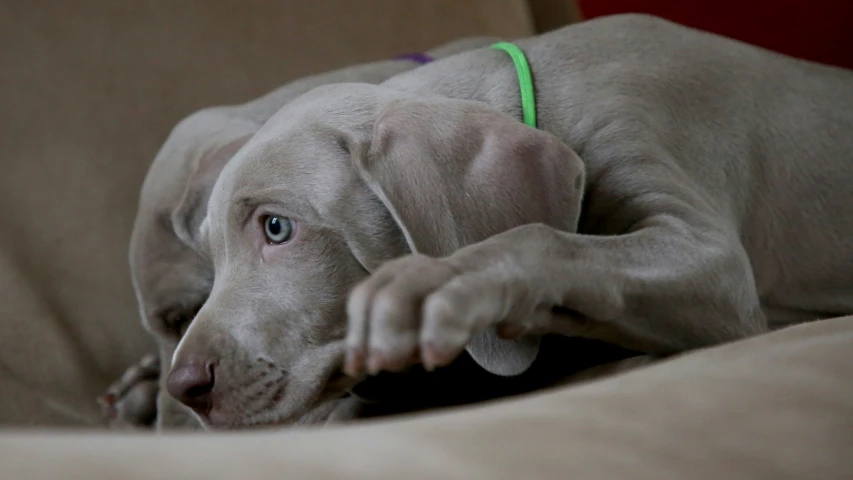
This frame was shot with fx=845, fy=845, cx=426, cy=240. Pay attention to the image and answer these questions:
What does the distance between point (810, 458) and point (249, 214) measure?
3.21 ft

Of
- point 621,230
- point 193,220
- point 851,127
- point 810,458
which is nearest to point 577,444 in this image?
point 810,458

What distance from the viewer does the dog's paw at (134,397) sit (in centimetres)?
183

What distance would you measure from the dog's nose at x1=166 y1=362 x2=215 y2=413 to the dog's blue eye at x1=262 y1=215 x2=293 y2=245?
230 millimetres

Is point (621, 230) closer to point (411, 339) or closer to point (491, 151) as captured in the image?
point (491, 151)

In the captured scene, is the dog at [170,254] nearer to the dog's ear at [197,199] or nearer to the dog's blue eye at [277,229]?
the dog's ear at [197,199]

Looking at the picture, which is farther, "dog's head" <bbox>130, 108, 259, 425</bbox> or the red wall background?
the red wall background

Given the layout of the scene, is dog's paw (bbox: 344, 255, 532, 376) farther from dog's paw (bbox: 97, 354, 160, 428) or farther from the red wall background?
the red wall background

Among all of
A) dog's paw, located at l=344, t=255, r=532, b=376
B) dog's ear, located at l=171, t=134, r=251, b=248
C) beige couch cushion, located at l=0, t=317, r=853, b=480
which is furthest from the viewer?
dog's ear, located at l=171, t=134, r=251, b=248

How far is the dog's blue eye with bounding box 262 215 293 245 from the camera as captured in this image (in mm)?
1386

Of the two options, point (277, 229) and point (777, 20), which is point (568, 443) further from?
point (777, 20)

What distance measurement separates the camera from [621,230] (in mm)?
1377

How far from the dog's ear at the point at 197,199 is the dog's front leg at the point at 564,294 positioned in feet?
2.88

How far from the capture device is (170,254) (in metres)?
1.82

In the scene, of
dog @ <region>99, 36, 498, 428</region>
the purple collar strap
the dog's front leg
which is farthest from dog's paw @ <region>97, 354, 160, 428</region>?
the dog's front leg
